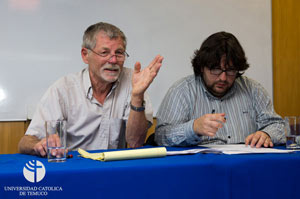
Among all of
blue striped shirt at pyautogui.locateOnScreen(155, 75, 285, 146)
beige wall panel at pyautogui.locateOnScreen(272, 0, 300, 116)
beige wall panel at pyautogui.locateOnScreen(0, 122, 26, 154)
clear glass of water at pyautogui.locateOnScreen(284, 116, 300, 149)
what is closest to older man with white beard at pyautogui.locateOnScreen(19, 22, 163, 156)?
blue striped shirt at pyautogui.locateOnScreen(155, 75, 285, 146)

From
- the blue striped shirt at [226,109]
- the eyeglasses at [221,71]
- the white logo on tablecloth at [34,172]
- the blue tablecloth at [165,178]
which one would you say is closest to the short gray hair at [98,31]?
the blue striped shirt at [226,109]

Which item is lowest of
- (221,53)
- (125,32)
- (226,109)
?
(226,109)

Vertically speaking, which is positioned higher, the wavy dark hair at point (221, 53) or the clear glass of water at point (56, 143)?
the wavy dark hair at point (221, 53)

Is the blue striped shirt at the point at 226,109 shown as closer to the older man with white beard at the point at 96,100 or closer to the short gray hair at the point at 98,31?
the older man with white beard at the point at 96,100

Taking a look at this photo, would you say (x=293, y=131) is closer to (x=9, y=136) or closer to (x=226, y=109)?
(x=226, y=109)

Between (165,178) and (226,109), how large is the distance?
1132mm

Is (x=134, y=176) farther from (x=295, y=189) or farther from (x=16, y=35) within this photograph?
(x=16, y=35)

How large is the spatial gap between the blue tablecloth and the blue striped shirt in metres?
0.68

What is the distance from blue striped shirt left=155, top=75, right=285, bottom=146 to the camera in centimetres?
199

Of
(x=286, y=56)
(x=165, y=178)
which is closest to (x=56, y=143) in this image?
(x=165, y=178)

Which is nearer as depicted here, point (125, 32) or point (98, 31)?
point (98, 31)

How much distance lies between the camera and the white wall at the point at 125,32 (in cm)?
306

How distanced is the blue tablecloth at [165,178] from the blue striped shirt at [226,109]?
685 mm

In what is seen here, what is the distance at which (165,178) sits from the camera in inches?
42.2
